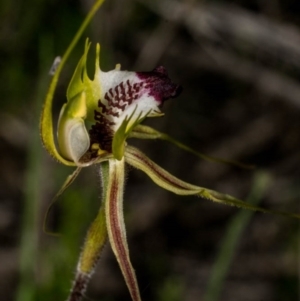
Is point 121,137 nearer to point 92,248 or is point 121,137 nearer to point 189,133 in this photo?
point 92,248

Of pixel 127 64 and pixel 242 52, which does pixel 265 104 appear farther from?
pixel 127 64

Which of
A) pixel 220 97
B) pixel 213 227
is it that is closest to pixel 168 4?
pixel 220 97

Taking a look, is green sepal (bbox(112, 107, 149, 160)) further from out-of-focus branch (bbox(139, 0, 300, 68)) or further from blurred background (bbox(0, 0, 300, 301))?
out-of-focus branch (bbox(139, 0, 300, 68))

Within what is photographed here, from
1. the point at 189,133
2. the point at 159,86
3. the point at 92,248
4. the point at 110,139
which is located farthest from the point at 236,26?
the point at 92,248

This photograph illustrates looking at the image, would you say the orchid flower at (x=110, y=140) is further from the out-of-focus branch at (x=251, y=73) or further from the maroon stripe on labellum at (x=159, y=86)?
the out-of-focus branch at (x=251, y=73)

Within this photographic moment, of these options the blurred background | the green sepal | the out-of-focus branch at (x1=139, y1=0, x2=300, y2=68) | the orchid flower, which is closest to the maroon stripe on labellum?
the orchid flower

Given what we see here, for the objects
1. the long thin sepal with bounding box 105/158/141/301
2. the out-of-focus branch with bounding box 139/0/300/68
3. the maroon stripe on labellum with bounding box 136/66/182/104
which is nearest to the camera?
the long thin sepal with bounding box 105/158/141/301

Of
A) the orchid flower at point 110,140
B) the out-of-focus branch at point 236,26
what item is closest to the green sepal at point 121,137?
the orchid flower at point 110,140
